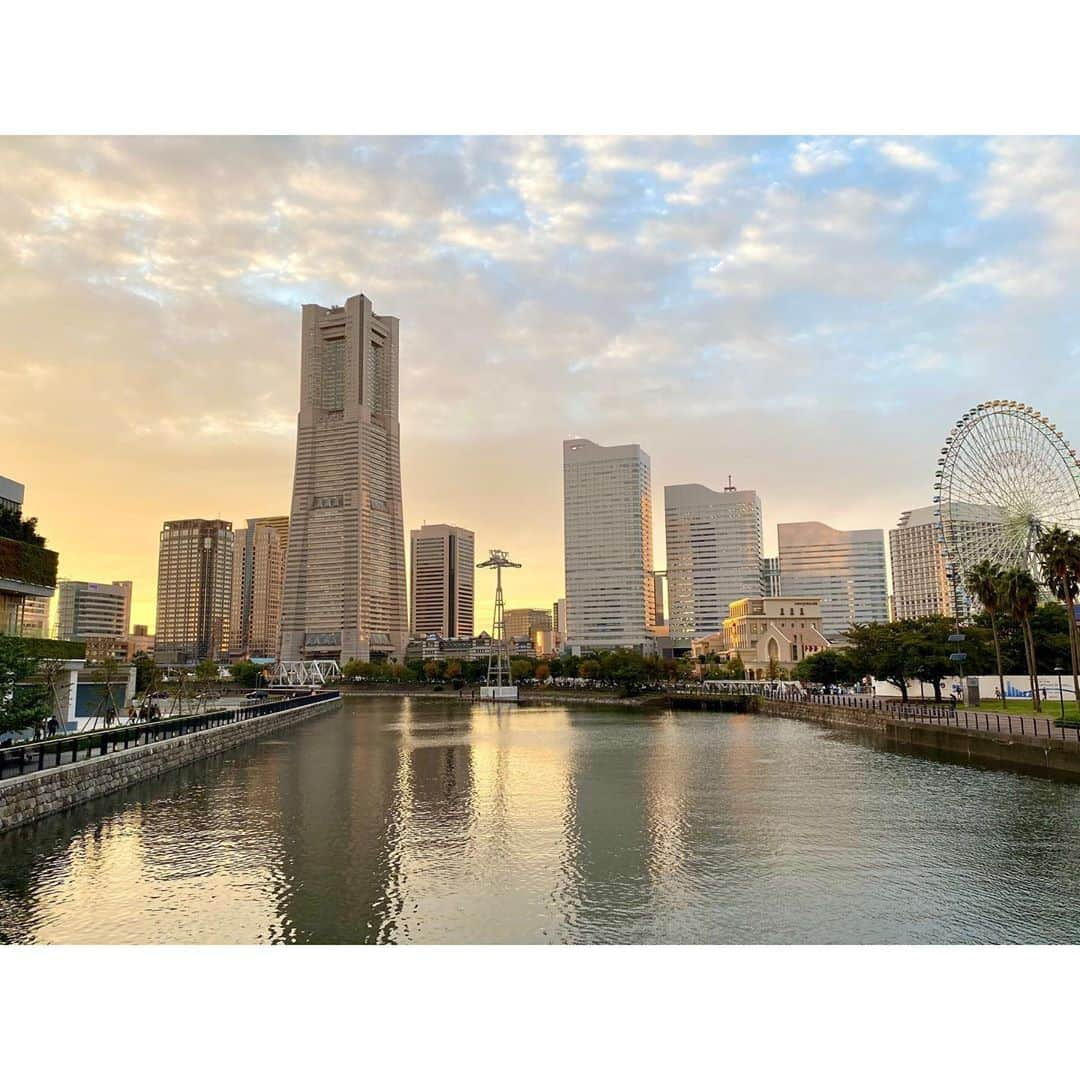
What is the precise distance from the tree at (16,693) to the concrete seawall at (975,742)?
4430 cm

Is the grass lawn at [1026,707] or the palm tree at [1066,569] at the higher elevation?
the palm tree at [1066,569]

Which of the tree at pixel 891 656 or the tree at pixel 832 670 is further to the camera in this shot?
the tree at pixel 832 670

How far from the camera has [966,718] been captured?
48.1 m

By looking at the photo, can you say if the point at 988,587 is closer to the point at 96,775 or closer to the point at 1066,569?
→ the point at 1066,569

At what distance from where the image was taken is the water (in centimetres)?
1914

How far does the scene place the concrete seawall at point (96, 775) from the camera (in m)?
28.1

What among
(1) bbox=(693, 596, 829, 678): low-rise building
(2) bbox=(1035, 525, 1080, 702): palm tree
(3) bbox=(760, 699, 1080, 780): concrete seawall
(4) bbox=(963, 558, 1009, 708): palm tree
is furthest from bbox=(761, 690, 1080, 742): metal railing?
(1) bbox=(693, 596, 829, 678): low-rise building

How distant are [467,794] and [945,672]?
4757 cm

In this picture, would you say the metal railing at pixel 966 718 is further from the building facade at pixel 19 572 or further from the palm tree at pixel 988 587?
the building facade at pixel 19 572

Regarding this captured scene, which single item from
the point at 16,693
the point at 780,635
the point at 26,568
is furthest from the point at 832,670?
the point at 16,693

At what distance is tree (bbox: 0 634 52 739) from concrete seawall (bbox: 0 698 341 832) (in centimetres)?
234

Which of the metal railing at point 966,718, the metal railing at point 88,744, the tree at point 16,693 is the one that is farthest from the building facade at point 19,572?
the metal railing at point 966,718

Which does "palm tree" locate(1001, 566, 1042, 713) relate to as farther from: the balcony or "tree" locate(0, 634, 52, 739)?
the balcony

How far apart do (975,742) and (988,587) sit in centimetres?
2244
